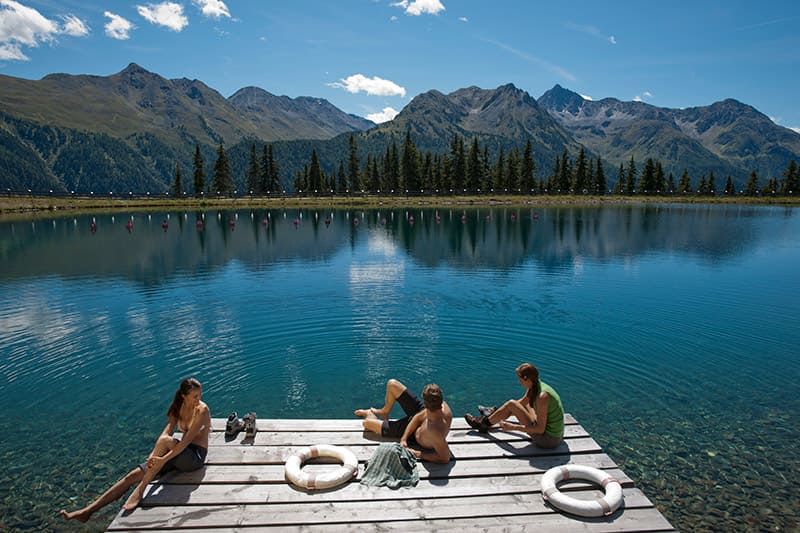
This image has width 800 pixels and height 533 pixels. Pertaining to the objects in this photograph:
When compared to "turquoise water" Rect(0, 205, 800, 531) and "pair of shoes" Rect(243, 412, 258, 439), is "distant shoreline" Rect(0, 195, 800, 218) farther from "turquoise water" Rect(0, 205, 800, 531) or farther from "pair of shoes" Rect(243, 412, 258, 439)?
"pair of shoes" Rect(243, 412, 258, 439)

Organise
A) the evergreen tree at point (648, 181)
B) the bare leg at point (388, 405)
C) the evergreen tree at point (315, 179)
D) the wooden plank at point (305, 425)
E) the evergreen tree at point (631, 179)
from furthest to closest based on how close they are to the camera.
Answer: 1. the evergreen tree at point (648, 181)
2. the evergreen tree at point (631, 179)
3. the evergreen tree at point (315, 179)
4. the wooden plank at point (305, 425)
5. the bare leg at point (388, 405)

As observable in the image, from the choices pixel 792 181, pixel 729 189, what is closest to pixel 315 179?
pixel 729 189

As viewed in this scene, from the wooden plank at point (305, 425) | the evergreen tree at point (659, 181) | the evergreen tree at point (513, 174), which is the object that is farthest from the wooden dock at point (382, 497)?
the evergreen tree at point (659, 181)

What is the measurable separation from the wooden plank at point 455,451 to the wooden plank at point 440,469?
15cm

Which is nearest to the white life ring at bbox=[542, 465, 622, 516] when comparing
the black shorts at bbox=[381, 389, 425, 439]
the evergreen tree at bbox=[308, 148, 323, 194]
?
the black shorts at bbox=[381, 389, 425, 439]

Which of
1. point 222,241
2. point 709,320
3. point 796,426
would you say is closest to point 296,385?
point 796,426

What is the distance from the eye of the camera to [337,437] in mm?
10664

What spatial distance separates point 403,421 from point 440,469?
1585mm

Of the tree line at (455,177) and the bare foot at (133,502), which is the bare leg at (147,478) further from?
the tree line at (455,177)

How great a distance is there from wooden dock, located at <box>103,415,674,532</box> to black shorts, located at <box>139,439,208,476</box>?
173mm

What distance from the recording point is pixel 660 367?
58.7 feet

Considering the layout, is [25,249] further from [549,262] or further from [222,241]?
[549,262]

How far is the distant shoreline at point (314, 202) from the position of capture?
104550mm

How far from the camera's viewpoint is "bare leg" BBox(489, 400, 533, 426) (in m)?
10.6
